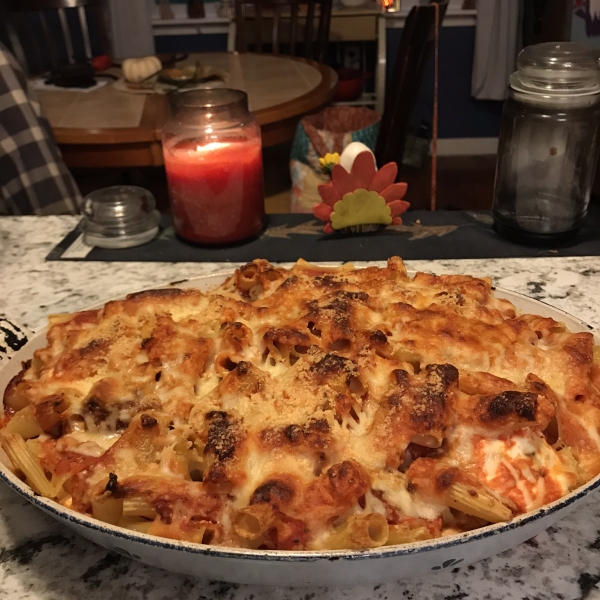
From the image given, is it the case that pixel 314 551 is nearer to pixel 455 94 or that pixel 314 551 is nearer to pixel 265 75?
pixel 265 75

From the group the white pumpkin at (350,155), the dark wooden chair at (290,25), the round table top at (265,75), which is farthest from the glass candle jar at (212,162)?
the dark wooden chair at (290,25)

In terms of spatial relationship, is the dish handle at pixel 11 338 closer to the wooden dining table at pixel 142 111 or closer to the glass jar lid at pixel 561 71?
the glass jar lid at pixel 561 71

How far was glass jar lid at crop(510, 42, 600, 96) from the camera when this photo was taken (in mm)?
1039

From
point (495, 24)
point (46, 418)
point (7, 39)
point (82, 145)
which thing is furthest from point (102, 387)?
point (495, 24)

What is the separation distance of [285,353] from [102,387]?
0.58 ft

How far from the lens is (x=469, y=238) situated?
1212 millimetres

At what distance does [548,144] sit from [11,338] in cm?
95

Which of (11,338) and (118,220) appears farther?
(118,220)

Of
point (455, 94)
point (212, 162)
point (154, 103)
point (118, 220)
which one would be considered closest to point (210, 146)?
point (212, 162)

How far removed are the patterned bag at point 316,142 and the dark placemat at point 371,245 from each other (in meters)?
0.61

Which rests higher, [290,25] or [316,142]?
[290,25]

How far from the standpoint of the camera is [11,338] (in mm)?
878

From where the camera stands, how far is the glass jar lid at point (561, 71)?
104 centimetres

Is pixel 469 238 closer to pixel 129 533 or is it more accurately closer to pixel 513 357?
pixel 513 357
